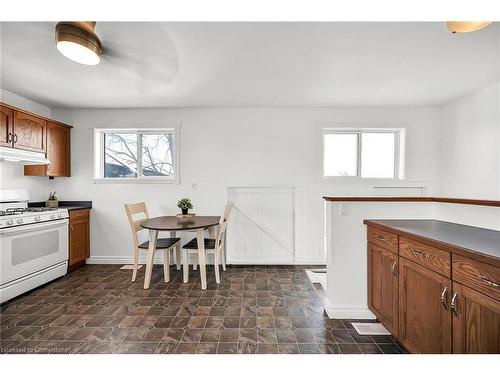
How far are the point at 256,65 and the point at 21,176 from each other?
343 cm

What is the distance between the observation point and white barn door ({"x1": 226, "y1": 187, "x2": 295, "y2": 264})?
349 centimetres

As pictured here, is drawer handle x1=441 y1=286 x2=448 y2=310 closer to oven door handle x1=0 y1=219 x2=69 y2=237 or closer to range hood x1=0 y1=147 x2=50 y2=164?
oven door handle x1=0 y1=219 x2=69 y2=237

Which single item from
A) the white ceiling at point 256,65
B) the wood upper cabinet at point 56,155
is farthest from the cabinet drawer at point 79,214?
the white ceiling at point 256,65

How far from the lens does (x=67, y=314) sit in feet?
6.94

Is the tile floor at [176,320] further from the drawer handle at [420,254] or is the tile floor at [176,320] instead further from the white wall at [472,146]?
the white wall at [472,146]

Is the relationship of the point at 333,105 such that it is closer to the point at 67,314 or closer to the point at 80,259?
the point at 67,314

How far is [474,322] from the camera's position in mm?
1026

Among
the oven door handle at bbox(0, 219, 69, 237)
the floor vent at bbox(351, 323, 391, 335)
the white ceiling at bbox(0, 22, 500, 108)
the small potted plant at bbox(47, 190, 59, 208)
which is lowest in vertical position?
the floor vent at bbox(351, 323, 391, 335)

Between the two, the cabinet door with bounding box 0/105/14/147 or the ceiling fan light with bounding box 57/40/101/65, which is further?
the cabinet door with bounding box 0/105/14/147

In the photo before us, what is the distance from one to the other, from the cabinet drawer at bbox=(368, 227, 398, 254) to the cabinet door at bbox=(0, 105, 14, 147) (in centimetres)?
398

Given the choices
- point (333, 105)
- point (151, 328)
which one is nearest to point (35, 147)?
point (151, 328)

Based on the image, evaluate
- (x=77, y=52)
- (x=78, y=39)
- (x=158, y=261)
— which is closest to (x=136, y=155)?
(x=158, y=261)

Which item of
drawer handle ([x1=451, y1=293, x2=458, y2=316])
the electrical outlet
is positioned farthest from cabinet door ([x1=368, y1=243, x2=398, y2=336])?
drawer handle ([x1=451, y1=293, x2=458, y2=316])
